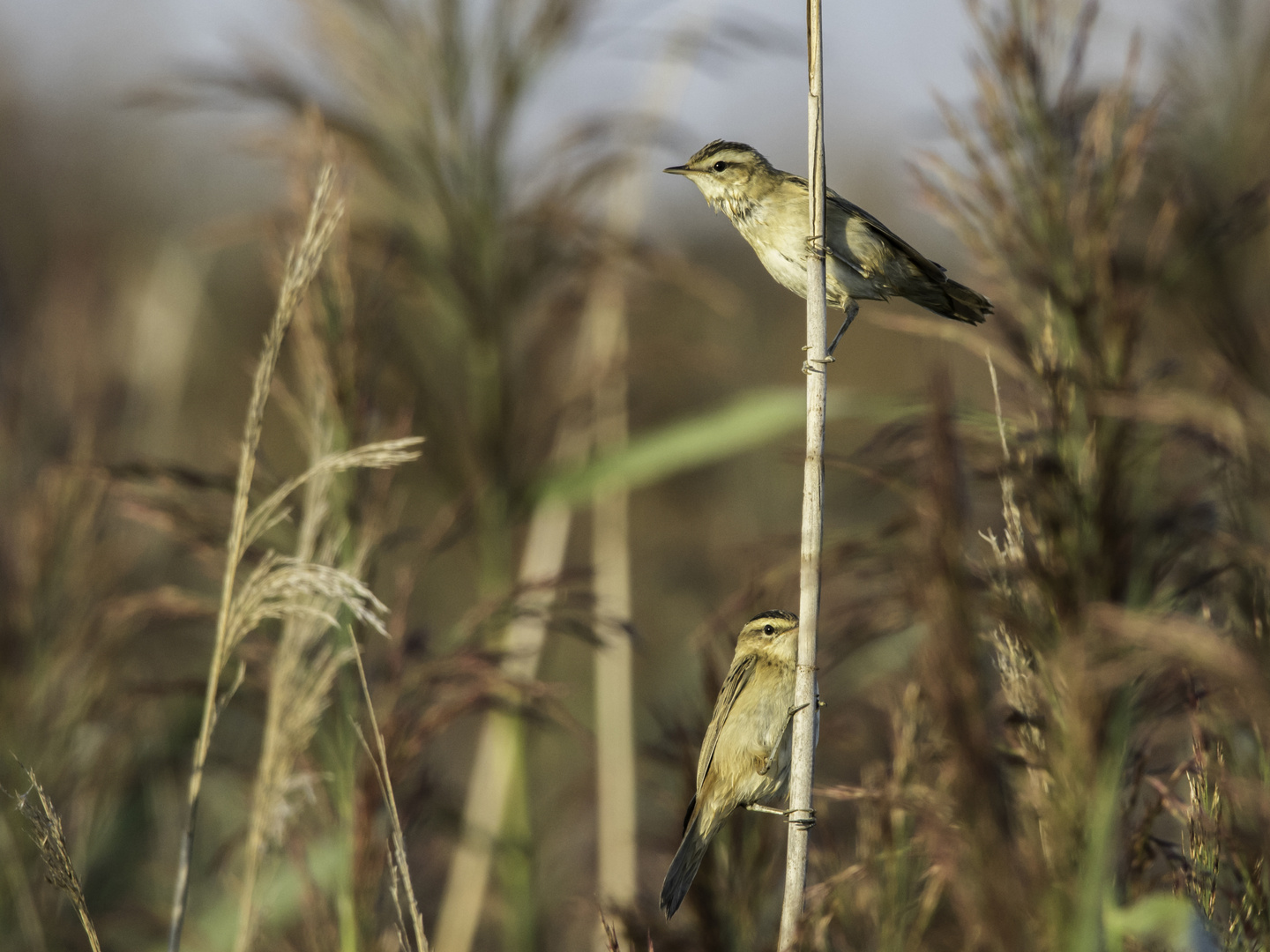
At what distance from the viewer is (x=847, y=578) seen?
7.27 feet

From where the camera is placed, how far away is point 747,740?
2498mm

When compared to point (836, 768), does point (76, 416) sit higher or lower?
higher

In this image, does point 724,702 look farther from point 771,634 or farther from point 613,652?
point 613,652

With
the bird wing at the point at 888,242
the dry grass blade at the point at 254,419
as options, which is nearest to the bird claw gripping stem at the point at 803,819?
the dry grass blade at the point at 254,419

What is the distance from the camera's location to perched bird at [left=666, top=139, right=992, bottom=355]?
246 centimetres

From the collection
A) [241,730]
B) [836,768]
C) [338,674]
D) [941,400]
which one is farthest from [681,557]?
[941,400]

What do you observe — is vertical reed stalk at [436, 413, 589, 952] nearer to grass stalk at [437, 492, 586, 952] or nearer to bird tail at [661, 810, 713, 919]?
grass stalk at [437, 492, 586, 952]

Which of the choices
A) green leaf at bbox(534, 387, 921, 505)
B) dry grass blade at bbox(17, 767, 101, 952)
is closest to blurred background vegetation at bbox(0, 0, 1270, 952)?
green leaf at bbox(534, 387, 921, 505)

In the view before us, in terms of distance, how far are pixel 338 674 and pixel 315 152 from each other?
1.08 metres

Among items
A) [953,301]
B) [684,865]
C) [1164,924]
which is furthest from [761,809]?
[953,301]

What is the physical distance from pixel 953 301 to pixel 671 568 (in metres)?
2.63

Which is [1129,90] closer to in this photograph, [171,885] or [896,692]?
[896,692]

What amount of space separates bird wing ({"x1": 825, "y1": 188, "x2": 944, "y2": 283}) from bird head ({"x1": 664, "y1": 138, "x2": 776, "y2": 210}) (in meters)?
0.18

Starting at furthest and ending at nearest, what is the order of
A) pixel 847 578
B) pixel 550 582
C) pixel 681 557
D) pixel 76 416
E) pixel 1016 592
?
pixel 681 557
pixel 76 416
pixel 550 582
pixel 847 578
pixel 1016 592
